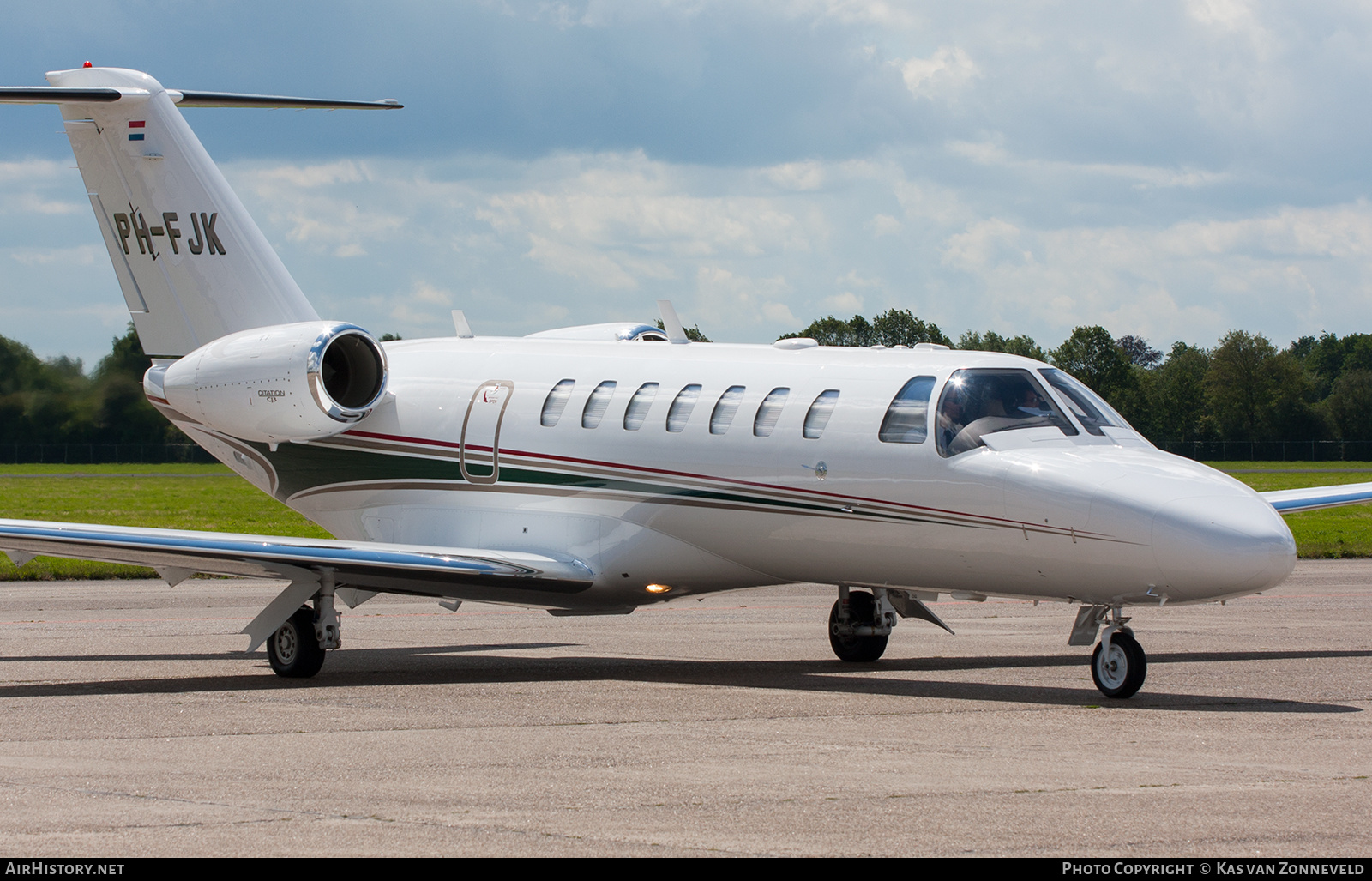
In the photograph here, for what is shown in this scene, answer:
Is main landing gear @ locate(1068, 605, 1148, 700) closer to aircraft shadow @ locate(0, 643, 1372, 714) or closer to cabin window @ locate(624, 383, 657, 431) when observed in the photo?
aircraft shadow @ locate(0, 643, 1372, 714)

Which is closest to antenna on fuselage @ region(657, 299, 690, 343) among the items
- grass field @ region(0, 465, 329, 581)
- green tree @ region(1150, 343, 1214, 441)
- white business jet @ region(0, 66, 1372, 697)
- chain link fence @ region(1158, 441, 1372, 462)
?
white business jet @ region(0, 66, 1372, 697)

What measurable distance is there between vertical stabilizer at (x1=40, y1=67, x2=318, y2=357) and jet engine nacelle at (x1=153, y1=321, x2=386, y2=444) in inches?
33.3

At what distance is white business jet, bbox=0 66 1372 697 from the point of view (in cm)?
1299

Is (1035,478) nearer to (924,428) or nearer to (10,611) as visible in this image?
(924,428)

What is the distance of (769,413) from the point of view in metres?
14.9

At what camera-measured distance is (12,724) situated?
1214cm

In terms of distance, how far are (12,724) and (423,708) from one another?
307 centimetres

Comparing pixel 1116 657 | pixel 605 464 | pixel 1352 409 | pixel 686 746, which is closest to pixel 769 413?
pixel 605 464

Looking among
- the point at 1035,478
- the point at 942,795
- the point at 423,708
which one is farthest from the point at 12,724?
the point at 1035,478

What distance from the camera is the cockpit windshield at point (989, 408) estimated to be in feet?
44.6

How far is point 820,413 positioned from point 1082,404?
2.32 meters

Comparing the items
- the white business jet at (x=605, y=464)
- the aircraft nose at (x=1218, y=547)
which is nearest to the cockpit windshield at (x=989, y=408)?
the white business jet at (x=605, y=464)

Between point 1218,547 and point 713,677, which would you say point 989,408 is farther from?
point 713,677
